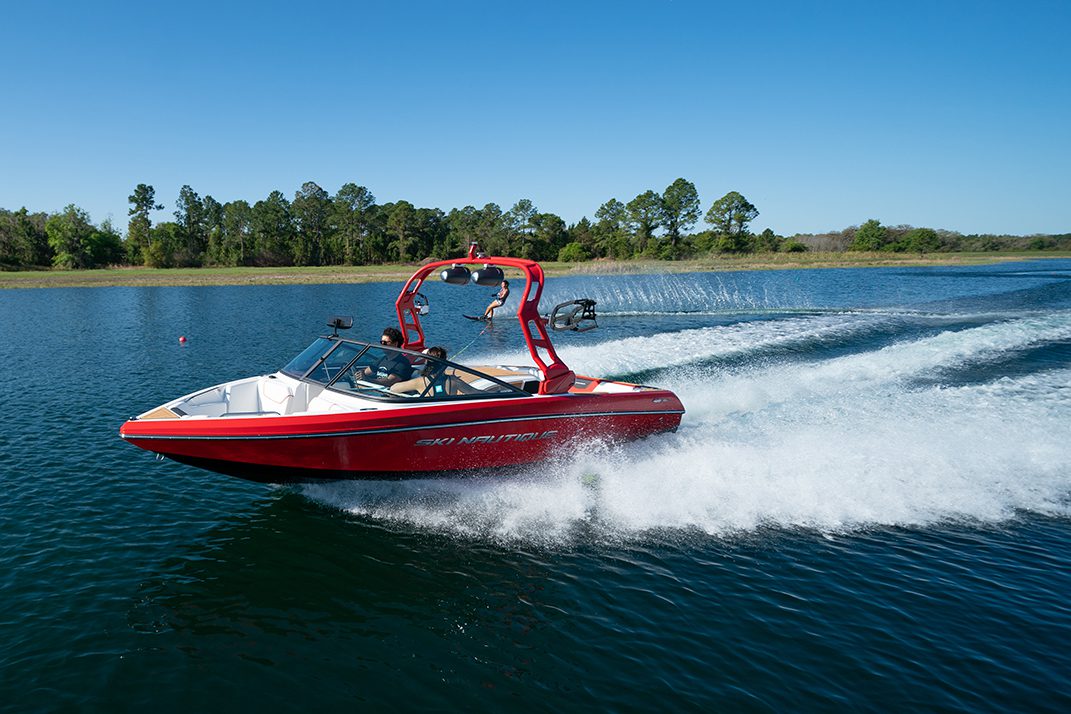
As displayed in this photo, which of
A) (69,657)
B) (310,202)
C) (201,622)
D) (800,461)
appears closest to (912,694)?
(800,461)

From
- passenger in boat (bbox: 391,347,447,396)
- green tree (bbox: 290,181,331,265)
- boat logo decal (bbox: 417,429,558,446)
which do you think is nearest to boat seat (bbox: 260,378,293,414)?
passenger in boat (bbox: 391,347,447,396)

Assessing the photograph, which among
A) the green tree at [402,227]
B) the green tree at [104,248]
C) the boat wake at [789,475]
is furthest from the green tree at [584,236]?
the boat wake at [789,475]

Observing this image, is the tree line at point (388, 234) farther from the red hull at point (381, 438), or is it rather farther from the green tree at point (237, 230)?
the red hull at point (381, 438)

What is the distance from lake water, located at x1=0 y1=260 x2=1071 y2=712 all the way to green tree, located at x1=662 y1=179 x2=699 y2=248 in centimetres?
10600

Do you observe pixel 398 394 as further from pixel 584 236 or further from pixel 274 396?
pixel 584 236

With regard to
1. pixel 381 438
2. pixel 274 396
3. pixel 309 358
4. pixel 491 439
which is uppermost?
pixel 309 358

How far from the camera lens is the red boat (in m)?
7.81

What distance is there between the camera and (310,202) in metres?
108

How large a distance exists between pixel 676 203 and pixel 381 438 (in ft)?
380

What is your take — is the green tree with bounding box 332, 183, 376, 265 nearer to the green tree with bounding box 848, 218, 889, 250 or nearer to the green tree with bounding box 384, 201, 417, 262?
the green tree with bounding box 384, 201, 417, 262

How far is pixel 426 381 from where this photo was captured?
8.74m

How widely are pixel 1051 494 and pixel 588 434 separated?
6860 millimetres

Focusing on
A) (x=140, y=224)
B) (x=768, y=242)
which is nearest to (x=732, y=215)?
(x=768, y=242)

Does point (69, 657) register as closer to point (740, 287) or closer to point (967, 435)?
point (967, 435)
